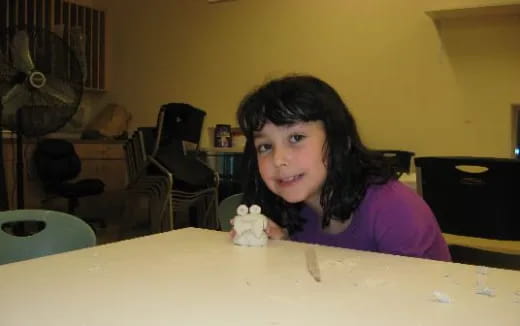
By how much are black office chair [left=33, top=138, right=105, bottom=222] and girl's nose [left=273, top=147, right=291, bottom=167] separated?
146 inches

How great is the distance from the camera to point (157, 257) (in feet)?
3.40

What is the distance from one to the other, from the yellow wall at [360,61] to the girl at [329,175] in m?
2.62

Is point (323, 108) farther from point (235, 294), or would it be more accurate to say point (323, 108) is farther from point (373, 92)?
point (373, 92)

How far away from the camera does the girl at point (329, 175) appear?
1.21 meters

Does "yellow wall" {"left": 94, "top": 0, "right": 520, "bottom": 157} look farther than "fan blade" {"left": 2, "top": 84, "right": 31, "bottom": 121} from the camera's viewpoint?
Answer: Yes

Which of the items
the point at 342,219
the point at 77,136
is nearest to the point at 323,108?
the point at 342,219

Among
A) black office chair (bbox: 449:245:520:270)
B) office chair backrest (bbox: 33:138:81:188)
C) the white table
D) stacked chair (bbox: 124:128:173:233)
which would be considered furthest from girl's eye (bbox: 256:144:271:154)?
office chair backrest (bbox: 33:138:81:188)

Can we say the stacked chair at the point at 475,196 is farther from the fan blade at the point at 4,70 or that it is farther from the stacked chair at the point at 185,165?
the stacked chair at the point at 185,165

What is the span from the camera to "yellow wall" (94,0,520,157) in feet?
12.4

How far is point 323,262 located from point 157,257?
289 millimetres

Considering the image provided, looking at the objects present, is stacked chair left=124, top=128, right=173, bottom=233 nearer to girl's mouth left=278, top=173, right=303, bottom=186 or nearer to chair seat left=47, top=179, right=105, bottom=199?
chair seat left=47, top=179, right=105, bottom=199

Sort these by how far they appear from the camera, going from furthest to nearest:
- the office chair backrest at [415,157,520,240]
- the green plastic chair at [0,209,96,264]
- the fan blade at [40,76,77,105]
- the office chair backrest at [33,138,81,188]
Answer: the office chair backrest at [33,138,81,188] → the fan blade at [40,76,77,105] → the office chair backrest at [415,157,520,240] → the green plastic chair at [0,209,96,264]

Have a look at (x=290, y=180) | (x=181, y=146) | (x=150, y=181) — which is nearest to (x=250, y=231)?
(x=290, y=180)

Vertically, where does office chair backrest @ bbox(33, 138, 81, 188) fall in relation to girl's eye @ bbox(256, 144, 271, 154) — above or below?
below
